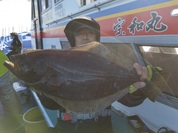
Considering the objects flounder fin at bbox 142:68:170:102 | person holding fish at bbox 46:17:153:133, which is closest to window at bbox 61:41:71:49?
person holding fish at bbox 46:17:153:133

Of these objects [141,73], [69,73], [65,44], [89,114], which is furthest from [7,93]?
[141,73]

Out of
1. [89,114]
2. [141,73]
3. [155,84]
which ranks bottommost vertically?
[89,114]

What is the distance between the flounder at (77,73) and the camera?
4.87 feet

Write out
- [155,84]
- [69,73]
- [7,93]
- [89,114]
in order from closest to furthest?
[69,73] → [155,84] → [89,114] → [7,93]

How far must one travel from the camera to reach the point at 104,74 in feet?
5.16

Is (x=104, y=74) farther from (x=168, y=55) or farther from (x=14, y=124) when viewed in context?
(x=14, y=124)

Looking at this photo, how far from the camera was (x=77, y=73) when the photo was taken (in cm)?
155

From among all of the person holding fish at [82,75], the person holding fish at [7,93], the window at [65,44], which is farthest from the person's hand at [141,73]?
the person holding fish at [7,93]

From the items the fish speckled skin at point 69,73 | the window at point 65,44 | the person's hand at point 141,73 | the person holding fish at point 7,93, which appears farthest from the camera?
the window at point 65,44

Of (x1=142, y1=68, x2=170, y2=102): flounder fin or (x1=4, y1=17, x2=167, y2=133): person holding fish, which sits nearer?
(x1=4, y1=17, x2=167, y2=133): person holding fish

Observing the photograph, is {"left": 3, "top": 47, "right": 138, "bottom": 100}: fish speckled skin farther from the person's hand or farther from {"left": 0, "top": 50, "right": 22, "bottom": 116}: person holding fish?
{"left": 0, "top": 50, "right": 22, "bottom": 116}: person holding fish

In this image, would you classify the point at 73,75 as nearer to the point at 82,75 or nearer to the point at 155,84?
the point at 82,75

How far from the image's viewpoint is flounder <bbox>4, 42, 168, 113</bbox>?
1485 mm

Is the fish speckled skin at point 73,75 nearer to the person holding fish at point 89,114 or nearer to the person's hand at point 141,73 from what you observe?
the person's hand at point 141,73
